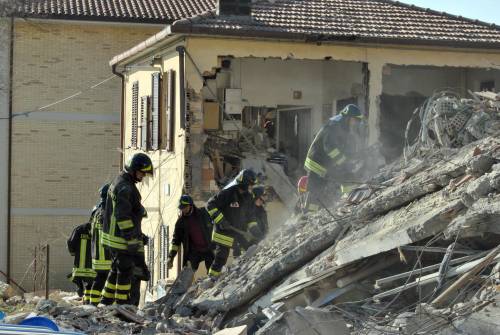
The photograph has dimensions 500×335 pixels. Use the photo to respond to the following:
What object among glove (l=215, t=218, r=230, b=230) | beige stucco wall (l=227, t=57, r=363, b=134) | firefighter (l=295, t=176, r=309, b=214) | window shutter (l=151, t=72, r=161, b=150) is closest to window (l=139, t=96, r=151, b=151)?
window shutter (l=151, t=72, r=161, b=150)

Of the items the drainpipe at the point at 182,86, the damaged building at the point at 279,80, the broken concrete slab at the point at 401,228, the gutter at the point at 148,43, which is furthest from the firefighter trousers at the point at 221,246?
the gutter at the point at 148,43

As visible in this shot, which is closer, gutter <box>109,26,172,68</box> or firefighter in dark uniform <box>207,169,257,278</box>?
firefighter in dark uniform <box>207,169,257,278</box>

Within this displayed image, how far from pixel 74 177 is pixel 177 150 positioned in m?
9.38

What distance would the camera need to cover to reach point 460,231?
759cm

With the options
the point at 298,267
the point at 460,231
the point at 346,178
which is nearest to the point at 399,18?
the point at 346,178

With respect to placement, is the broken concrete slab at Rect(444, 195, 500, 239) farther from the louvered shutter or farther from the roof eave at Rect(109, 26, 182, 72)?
the louvered shutter

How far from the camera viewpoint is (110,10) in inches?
963

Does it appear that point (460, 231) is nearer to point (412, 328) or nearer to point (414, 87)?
point (412, 328)

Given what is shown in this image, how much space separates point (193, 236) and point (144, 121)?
254 inches

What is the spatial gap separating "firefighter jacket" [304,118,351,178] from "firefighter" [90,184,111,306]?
2.82 metres

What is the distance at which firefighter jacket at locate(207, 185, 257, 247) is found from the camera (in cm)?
1283

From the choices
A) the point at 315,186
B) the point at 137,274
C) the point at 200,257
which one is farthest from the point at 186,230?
the point at 315,186

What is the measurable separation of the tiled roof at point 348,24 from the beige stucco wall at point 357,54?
0.26 meters

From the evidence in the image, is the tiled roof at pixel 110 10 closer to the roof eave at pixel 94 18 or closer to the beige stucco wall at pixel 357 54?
the roof eave at pixel 94 18
